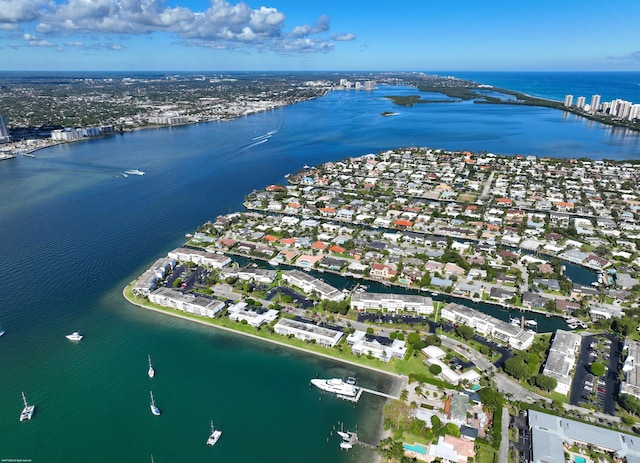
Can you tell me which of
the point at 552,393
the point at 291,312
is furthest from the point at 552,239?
the point at 291,312

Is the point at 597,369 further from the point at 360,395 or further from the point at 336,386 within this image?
the point at 336,386

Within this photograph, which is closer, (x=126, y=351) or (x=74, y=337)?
(x=126, y=351)

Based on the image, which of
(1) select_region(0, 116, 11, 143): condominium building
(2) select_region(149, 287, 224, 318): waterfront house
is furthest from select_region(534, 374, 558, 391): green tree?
(1) select_region(0, 116, 11, 143): condominium building

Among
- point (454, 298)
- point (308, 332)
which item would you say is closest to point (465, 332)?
point (454, 298)

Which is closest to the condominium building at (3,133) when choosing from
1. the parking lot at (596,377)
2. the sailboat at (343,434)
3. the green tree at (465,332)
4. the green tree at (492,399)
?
the sailboat at (343,434)

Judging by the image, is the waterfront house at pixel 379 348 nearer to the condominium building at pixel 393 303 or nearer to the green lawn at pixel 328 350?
the green lawn at pixel 328 350

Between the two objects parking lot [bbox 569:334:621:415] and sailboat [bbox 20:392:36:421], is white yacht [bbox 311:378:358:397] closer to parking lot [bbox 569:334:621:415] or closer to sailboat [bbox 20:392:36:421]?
parking lot [bbox 569:334:621:415]
